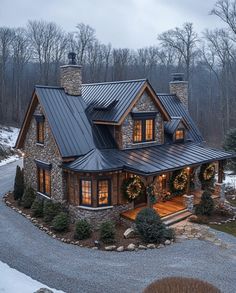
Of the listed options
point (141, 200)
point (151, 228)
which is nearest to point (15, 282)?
point (151, 228)

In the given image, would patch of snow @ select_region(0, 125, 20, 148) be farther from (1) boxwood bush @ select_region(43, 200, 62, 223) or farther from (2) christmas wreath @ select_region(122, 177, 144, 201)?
(2) christmas wreath @ select_region(122, 177, 144, 201)

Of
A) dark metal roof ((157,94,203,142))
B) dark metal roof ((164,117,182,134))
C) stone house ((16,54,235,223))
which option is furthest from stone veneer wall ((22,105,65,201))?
dark metal roof ((157,94,203,142))

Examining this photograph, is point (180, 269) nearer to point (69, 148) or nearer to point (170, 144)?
point (69, 148)

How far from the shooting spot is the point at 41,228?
1552 cm

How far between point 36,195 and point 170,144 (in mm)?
8213

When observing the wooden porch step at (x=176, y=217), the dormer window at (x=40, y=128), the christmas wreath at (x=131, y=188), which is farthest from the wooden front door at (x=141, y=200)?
the dormer window at (x=40, y=128)

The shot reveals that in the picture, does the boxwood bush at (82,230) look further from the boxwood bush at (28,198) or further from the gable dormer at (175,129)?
the gable dormer at (175,129)

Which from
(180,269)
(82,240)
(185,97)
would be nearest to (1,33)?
(185,97)

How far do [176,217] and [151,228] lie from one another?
2948 mm

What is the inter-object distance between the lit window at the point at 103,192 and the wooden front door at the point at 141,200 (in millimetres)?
1941

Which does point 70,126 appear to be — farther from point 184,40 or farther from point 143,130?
point 184,40

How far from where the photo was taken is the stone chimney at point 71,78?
61.3ft

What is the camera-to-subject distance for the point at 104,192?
1559cm

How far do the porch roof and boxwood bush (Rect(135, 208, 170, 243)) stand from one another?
70.5 inches
